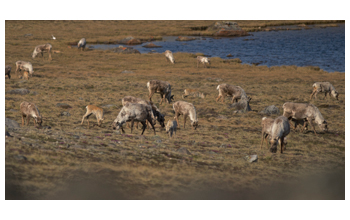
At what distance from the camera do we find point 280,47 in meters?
66.4

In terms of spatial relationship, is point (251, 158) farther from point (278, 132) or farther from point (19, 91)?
point (19, 91)

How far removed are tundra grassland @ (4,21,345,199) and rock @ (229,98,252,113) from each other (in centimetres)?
49

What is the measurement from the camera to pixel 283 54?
5884 cm

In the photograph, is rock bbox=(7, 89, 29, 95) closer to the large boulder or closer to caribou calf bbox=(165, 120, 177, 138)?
caribou calf bbox=(165, 120, 177, 138)

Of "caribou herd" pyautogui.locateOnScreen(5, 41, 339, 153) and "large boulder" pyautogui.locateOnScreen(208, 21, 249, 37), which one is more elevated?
Answer: "large boulder" pyautogui.locateOnScreen(208, 21, 249, 37)

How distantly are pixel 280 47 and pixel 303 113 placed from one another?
1972 inches

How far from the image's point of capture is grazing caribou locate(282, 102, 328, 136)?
63.0 feet

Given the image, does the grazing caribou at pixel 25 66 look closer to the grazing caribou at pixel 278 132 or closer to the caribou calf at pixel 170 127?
the caribou calf at pixel 170 127

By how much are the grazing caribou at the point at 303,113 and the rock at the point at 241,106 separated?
416 centimetres

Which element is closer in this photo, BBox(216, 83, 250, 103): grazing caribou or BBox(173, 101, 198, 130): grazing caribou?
BBox(173, 101, 198, 130): grazing caribou

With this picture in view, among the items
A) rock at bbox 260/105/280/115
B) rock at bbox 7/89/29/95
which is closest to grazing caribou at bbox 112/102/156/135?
rock at bbox 260/105/280/115

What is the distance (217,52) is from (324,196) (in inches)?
2053

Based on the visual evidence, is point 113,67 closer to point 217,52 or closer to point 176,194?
point 217,52

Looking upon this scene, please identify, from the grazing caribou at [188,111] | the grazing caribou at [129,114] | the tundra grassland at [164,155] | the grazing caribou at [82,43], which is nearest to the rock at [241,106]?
the tundra grassland at [164,155]
